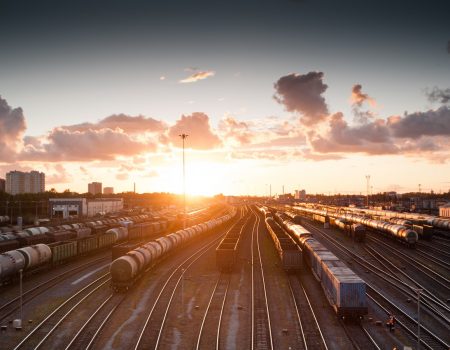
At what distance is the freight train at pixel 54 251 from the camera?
3791 centimetres

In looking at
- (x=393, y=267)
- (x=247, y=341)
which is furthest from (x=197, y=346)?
(x=393, y=267)

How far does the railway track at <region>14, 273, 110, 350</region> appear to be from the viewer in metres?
25.2

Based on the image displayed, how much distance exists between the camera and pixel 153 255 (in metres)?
45.0

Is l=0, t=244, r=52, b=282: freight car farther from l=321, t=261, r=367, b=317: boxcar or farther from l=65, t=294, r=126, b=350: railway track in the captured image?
l=321, t=261, r=367, b=317: boxcar

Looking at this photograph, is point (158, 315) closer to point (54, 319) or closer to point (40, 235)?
point (54, 319)

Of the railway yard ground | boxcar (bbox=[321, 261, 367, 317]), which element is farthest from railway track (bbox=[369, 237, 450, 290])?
boxcar (bbox=[321, 261, 367, 317])

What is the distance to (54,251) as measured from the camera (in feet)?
153

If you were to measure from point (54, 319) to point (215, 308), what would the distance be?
39.2 ft

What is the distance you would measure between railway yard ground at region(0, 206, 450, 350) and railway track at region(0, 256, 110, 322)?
0.11 meters

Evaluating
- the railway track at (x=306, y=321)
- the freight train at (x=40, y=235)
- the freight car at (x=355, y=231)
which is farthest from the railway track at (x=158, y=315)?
the freight car at (x=355, y=231)

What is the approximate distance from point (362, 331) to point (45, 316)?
2278 centimetres

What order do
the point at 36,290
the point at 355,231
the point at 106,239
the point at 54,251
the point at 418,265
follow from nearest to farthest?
the point at 36,290, the point at 54,251, the point at 418,265, the point at 106,239, the point at 355,231

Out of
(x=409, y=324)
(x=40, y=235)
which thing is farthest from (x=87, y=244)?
(x=409, y=324)

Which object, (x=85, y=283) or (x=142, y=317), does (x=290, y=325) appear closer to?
(x=142, y=317)
